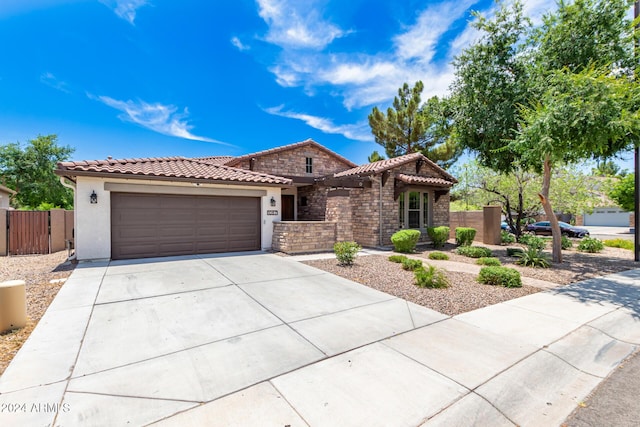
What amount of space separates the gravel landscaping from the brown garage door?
177cm

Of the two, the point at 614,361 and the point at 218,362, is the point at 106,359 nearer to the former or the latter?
the point at 218,362

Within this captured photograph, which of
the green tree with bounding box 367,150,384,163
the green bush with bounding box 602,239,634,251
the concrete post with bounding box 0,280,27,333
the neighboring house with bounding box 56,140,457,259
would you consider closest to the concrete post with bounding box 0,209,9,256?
the neighboring house with bounding box 56,140,457,259

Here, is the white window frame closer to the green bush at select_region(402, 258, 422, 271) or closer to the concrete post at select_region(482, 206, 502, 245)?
the concrete post at select_region(482, 206, 502, 245)

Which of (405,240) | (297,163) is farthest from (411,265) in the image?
(297,163)

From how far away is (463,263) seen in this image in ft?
31.7

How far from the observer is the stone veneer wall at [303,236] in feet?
35.5

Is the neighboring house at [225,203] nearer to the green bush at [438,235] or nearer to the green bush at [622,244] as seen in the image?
the green bush at [438,235]

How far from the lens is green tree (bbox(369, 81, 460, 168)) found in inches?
855

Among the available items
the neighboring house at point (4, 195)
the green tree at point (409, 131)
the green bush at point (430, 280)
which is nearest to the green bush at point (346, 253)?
the green bush at point (430, 280)

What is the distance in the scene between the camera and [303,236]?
437 inches

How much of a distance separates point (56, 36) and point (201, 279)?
11.6m

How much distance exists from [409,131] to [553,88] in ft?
49.8

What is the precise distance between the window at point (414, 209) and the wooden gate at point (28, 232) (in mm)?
15502

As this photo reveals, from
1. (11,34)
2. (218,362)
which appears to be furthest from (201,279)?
(11,34)
